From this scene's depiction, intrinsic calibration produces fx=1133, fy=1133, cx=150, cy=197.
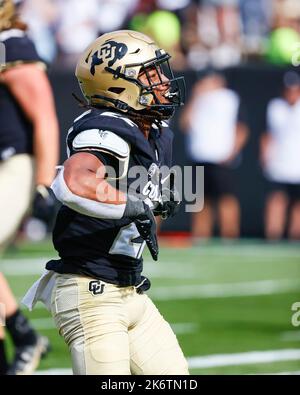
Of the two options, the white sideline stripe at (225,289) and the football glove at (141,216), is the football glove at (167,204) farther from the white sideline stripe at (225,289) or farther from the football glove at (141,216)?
the white sideline stripe at (225,289)

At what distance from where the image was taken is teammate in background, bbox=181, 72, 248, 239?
12.2m

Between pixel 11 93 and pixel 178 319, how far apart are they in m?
2.55

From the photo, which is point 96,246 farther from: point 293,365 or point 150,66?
point 293,365

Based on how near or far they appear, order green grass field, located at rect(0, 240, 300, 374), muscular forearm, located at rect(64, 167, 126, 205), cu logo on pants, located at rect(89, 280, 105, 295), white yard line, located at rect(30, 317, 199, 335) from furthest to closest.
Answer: white yard line, located at rect(30, 317, 199, 335), green grass field, located at rect(0, 240, 300, 374), cu logo on pants, located at rect(89, 280, 105, 295), muscular forearm, located at rect(64, 167, 126, 205)

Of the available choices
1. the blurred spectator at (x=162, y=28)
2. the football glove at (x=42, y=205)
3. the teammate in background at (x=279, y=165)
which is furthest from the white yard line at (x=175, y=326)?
the blurred spectator at (x=162, y=28)

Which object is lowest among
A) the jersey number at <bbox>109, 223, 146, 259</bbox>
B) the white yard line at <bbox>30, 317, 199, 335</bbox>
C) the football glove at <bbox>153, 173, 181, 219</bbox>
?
the white yard line at <bbox>30, 317, 199, 335</bbox>

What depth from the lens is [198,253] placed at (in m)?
11.4

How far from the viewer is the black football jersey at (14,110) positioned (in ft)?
18.5

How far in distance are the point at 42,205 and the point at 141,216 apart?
1.82 m

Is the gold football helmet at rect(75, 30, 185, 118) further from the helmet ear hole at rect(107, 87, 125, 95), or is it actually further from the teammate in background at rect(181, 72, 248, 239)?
the teammate in background at rect(181, 72, 248, 239)

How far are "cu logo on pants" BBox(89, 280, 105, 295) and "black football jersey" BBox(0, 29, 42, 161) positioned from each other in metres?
1.90

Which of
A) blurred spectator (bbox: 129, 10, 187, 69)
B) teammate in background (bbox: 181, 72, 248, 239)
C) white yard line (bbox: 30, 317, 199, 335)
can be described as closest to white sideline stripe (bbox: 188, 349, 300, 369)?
white yard line (bbox: 30, 317, 199, 335)

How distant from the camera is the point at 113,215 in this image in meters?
3.83

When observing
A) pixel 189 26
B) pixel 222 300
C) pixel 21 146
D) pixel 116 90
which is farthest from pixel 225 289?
pixel 116 90
